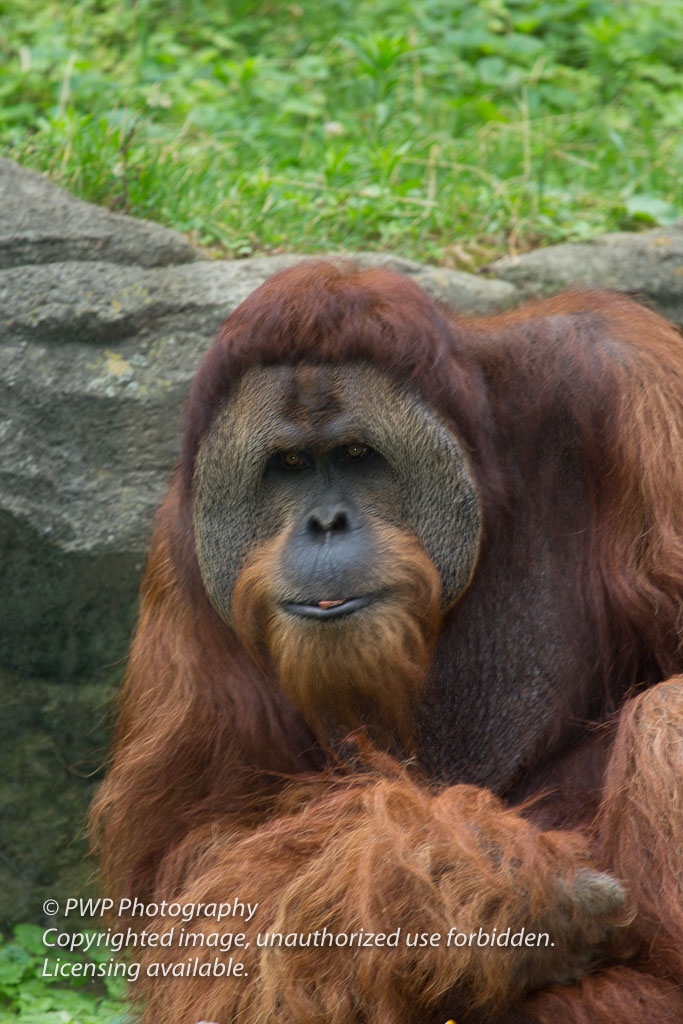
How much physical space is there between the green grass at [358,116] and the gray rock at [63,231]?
9.4 inches

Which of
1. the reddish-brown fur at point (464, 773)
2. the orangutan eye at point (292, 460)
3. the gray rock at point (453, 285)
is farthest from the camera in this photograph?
the gray rock at point (453, 285)

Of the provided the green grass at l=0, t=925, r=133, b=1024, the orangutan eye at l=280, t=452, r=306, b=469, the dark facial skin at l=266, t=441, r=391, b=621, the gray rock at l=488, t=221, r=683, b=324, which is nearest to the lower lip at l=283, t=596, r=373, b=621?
the dark facial skin at l=266, t=441, r=391, b=621

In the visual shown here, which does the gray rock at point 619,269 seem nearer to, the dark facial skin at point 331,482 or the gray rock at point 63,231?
the gray rock at point 63,231

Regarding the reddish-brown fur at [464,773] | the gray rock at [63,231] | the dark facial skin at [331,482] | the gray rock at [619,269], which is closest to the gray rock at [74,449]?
the gray rock at [63,231]

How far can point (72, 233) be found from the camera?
3709 millimetres

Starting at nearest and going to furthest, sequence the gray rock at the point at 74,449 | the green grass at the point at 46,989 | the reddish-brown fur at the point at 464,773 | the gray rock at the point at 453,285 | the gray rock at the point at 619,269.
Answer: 1. the reddish-brown fur at the point at 464,773
2. the green grass at the point at 46,989
3. the gray rock at the point at 74,449
4. the gray rock at the point at 453,285
5. the gray rock at the point at 619,269

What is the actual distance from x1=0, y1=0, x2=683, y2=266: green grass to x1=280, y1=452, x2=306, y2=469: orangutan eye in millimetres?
1549

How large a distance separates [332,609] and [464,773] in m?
0.55

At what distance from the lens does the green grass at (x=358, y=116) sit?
419cm

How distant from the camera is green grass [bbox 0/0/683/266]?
4.19 m

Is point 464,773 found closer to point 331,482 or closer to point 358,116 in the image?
point 331,482

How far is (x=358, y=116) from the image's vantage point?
16.6ft

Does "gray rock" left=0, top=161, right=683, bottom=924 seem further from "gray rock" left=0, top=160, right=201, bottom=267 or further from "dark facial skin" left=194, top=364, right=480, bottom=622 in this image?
"dark facial skin" left=194, top=364, right=480, bottom=622

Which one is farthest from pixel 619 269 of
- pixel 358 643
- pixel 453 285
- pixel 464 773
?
pixel 358 643
